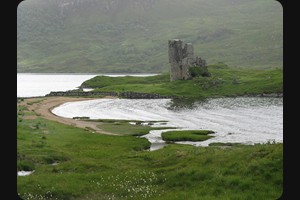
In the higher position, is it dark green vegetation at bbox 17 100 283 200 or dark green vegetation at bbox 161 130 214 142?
dark green vegetation at bbox 17 100 283 200

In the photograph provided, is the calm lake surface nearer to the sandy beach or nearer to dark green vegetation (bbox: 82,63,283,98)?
the sandy beach

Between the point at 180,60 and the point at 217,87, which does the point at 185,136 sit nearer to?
the point at 217,87

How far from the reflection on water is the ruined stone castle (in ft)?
110

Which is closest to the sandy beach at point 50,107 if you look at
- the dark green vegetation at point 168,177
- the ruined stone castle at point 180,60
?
the ruined stone castle at point 180,60

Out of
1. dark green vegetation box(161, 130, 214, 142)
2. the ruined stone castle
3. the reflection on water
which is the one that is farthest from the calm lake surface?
the ruined stone castle

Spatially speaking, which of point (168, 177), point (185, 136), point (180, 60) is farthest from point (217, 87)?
point (168, 177)

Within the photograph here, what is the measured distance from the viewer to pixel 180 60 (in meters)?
186

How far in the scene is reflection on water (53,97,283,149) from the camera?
8045 cm

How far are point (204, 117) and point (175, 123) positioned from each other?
11.5 m

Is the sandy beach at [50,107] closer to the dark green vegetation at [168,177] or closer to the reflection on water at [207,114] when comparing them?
the reflection on water at [207,114]

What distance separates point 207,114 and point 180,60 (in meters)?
75.7

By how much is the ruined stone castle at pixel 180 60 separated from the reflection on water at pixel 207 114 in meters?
33.4
